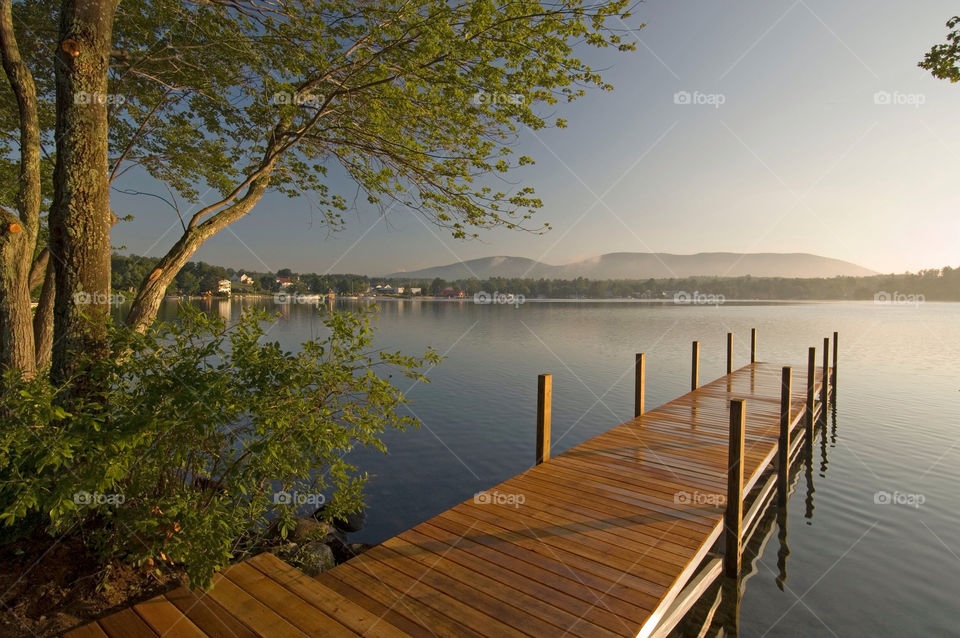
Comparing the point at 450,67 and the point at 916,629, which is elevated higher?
the point at 450,67

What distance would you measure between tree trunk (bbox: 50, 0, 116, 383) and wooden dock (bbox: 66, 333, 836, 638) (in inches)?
99.4

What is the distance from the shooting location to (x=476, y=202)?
25.1ft

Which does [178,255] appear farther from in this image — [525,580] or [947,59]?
[947,59]

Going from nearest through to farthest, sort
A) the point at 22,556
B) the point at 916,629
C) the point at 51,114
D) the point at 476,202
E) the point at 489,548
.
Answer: the point at 22,556 < the point at 489,548 < the point at 916,629 < the point at 476,202 < the point at 51,114

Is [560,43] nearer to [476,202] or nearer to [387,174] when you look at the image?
[476,202]

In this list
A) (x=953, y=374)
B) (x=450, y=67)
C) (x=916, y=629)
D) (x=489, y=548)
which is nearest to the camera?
(x=489, y=548)

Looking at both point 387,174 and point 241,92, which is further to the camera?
point 241,92

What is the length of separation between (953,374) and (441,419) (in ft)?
82.9

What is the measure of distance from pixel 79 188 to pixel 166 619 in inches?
148

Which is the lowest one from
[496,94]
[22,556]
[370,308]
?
[22,556]

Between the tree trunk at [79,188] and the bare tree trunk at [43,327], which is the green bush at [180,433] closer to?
the tree trunk at [79,188]

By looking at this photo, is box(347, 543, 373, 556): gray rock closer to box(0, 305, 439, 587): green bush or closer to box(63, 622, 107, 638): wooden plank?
box(0, 305, 439, 587): green bush

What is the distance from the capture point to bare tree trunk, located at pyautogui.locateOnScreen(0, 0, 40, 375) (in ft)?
17.0

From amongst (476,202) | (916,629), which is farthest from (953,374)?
(476,202)
